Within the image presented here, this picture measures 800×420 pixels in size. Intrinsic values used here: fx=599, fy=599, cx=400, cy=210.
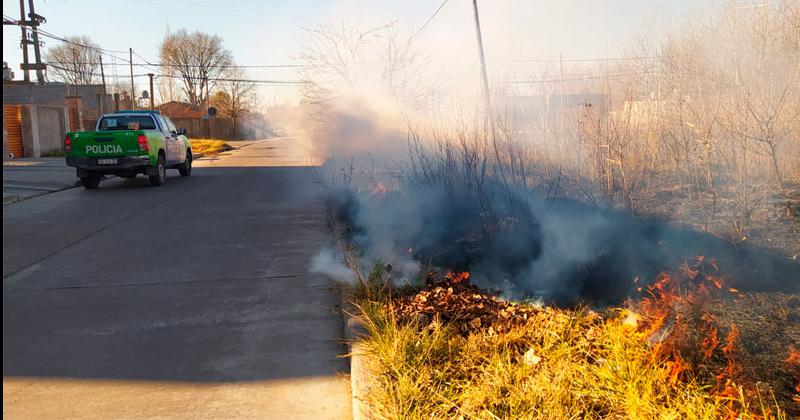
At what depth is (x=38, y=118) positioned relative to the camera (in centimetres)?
3094

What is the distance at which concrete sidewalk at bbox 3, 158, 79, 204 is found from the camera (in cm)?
1365

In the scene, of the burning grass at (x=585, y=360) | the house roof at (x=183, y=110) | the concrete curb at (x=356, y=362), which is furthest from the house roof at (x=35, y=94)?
the burning grass at (x=585, y=360)

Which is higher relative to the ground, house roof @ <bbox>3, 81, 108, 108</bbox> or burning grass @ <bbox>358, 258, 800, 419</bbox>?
house roof @ <bbox>3, 81, 108, 108</bbox>

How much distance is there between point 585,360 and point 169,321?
3.22 meters

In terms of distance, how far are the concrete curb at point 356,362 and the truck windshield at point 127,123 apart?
1307cm

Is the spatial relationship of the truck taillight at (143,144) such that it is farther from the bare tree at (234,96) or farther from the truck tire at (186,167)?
the bare tree at (234,96)

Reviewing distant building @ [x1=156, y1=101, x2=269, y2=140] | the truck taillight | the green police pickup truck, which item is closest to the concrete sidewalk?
the green police pickup truck

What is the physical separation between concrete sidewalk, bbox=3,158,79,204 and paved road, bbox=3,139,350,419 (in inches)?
174

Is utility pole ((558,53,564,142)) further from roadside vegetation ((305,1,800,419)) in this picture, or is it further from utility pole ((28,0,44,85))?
utility pole ((28,0,44,85))

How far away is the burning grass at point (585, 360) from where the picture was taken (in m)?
2.92

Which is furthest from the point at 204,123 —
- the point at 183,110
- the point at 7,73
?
the point at 7,73

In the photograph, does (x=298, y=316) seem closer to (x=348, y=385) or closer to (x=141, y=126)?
(x=348, y=385)

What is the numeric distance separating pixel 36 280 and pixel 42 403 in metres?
3.23

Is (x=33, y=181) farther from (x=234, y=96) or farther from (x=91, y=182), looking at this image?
(x=234, y=96)
